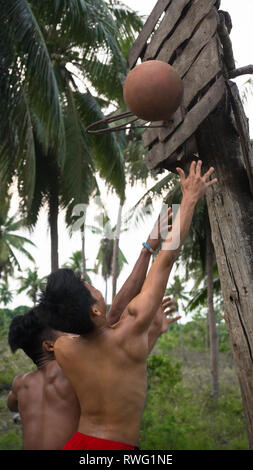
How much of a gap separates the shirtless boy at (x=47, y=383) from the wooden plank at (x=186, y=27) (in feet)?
5.54

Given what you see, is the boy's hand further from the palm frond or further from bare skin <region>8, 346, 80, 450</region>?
the palm frond

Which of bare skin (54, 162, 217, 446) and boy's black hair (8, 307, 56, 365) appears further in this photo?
boy's black hair (8, 307, 56, 365)

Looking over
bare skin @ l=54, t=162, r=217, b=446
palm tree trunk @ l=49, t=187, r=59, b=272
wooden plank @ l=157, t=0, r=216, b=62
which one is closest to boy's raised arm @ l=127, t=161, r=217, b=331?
bare skin @ l=54, t=162, r=217, b=446

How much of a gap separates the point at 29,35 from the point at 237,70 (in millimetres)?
4988

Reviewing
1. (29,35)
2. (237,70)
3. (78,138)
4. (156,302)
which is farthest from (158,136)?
(78,138)

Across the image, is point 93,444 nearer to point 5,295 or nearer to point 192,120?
point 192,120

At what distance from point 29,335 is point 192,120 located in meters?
1.80

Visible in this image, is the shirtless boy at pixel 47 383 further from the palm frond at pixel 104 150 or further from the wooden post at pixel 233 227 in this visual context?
the palm frond at pixel 104 150

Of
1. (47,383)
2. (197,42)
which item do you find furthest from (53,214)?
(47,383)

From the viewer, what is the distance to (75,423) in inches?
110

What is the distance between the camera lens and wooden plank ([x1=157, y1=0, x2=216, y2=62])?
3636 millimetres

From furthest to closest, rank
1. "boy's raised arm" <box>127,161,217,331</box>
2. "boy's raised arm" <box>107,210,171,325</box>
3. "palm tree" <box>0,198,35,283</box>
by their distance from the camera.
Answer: "palm tree" <box>0,198,35,283</box>
"boy's raised arm" <box>107,210,171,325</box>
"boy's raised arm" <box>127,161,217,331</box>

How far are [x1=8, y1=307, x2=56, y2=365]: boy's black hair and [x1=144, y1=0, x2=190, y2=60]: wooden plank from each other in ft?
7.80

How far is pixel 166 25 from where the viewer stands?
4.08 m
